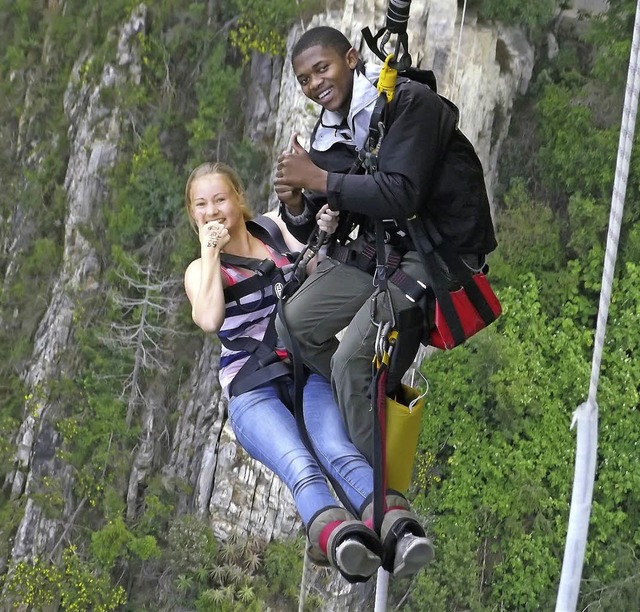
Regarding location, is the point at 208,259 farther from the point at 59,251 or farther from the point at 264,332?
the point at 59,251

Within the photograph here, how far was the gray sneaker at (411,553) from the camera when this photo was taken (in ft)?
5.20

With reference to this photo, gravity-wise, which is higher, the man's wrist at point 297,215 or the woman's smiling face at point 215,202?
the woman's smiling face at point 215,202

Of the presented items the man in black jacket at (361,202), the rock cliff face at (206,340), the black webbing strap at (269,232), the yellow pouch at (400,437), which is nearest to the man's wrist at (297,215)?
the man in black jacket at (361,202)


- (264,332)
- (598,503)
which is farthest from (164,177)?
(264,332)

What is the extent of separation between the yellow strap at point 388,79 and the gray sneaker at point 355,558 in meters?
0.85

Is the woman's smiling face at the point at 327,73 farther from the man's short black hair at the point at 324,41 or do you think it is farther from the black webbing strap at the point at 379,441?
the black webbing strap at the point at 379,441

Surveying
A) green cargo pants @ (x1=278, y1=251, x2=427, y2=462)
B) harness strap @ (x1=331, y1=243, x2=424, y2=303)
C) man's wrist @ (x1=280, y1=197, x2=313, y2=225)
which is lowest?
green cargo pants @ (x1=278, y1=251, x2=427, y2=462)

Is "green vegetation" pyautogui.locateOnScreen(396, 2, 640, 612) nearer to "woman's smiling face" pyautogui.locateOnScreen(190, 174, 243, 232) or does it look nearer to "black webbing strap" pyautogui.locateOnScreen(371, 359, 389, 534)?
"woman's smiling face" pyautogui.locateOnScreen(190, 174, 243, 232)

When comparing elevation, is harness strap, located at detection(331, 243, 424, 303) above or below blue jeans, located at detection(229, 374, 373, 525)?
above

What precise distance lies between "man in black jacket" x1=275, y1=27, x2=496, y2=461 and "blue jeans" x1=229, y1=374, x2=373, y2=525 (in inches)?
2.2

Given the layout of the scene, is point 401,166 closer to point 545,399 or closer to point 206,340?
point 545,399

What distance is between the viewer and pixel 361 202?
167cm

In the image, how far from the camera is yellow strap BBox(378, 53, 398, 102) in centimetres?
165

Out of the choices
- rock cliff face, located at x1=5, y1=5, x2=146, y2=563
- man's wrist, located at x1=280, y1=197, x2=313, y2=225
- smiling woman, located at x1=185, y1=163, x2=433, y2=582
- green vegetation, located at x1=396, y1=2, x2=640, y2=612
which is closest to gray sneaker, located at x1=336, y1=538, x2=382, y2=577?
smiling woman, located at x1=185, y1=163, x2=433, y2=582
